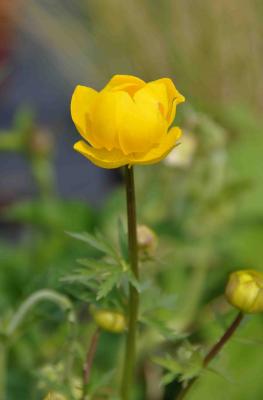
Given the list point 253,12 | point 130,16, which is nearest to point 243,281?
point 253,12

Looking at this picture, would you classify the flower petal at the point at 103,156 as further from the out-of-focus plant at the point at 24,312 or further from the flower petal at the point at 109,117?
the out-of-focus plant at the point at 24,312

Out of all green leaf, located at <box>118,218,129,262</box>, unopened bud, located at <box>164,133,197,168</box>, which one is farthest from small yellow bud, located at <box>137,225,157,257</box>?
unopened bud, located at <box>164,133,197,168</box>

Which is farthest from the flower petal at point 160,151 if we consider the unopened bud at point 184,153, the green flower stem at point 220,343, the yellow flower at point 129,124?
the unopened bud at point 184,153

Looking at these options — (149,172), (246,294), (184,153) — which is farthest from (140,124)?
(149,172)

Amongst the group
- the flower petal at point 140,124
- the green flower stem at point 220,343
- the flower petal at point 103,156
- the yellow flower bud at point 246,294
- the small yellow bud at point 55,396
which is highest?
the flower petal at point 140,124

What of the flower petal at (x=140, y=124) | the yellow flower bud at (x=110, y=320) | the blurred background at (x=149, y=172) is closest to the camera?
the flower petal at (x=140, y=124)

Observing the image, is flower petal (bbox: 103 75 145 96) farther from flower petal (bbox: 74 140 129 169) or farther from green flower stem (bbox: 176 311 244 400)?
green flower stem (bbox: 176 311 244 400)

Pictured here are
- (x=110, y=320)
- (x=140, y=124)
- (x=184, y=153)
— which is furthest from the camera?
(x=184, y=153)

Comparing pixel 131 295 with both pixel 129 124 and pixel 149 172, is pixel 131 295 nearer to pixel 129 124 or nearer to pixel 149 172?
pixel 129 124

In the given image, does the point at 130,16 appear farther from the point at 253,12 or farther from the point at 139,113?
the point at 139,113
